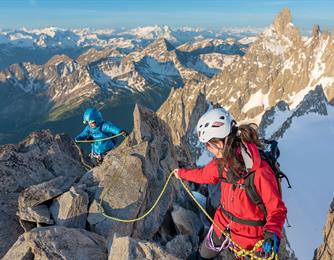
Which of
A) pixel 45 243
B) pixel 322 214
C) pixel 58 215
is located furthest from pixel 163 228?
pixel 322 214

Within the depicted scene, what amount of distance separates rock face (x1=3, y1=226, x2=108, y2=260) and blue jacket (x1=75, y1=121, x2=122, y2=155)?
30.1 feet

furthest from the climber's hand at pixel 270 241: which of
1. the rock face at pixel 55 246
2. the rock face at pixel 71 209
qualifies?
the rock face at pixel 71 209

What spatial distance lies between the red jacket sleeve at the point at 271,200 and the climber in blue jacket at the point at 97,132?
12.9 meters

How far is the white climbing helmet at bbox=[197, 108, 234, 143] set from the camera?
933cm

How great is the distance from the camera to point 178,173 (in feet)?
37.9

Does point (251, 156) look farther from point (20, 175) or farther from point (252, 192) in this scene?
point (20, 175)

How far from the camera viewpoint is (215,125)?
30.9ft

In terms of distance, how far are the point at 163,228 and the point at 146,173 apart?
2856 mm

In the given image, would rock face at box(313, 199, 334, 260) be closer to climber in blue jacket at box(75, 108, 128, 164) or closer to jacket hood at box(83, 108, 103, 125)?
climber in blue jacket at box(75, 108, 128, 164)

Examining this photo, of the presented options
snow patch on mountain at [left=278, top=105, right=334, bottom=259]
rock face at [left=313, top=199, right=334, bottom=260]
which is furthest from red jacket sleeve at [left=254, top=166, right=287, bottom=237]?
snow patch on mountain at [left=278, top=105, right=334, bottom=259]

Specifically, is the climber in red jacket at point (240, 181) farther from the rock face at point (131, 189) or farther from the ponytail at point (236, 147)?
the rock face at point (131, 189)

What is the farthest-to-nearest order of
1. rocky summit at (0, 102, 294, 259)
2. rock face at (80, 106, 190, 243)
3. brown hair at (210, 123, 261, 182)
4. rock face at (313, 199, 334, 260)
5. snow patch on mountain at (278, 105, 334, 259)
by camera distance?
snow patch on mountain at (278, 105, 334, 259) → rock face at (313, 199, 334, 260) → rock face at (80, 106, 190, 243) → rocky summit at (0, 102, 294, 259) → brown hair at (210, 123, 261, 182)

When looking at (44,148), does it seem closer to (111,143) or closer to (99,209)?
(111,143)

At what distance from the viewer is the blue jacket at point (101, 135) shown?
21698mm
